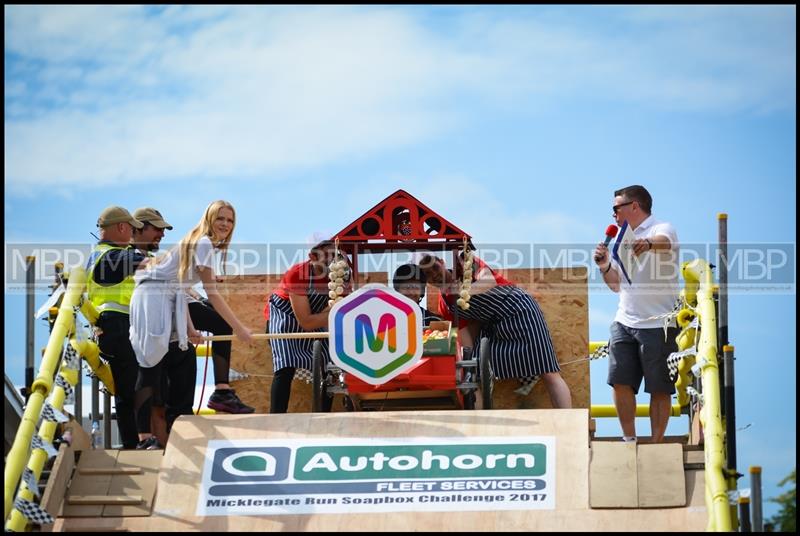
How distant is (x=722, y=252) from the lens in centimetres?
911

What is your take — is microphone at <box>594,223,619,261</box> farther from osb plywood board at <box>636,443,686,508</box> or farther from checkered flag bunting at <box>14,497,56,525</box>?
checkered flag bunting at <box>14,497,56,525</box>

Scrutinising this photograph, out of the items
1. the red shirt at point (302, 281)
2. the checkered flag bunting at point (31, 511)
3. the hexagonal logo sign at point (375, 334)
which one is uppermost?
the red shirt at point (302, 281)

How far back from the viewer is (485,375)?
10.2 meters

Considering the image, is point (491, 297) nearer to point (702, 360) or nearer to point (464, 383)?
point (464, 383)

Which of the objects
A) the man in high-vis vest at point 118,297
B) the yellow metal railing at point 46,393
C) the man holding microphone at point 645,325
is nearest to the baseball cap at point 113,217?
the man in high-vis vest at point 118,297

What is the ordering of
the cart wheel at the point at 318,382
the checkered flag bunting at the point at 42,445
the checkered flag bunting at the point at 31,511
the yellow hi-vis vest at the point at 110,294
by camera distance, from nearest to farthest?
the checkered flag bunting at the point at 31,511
the checkered flag bunting at the point at 42,445
the yellow hi-vis vest at the point at 110,294
the cart wheel at the point at 318,382

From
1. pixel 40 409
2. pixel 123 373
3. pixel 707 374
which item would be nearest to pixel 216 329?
pixel 123 373

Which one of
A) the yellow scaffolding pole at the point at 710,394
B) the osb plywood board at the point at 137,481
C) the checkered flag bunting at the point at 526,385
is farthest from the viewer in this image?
the checkered flag bunting at the point at 526,385

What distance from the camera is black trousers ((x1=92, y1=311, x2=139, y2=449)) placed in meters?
9.73

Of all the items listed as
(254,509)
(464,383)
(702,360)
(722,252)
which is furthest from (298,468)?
(722,252)

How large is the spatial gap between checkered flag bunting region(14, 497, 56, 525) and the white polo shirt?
437 cm

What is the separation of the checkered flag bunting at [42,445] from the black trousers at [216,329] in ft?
8.67

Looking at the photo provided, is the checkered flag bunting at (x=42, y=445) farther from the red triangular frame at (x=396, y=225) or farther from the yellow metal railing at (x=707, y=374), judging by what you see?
the yellow metal railing at (x=707, y=374)

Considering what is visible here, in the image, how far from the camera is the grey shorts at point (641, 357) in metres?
9.73
